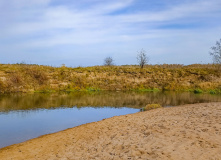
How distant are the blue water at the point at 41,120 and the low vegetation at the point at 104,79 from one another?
1590 cm

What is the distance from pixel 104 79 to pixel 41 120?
24317 mm

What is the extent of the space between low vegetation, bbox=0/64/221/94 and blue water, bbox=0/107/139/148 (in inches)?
626

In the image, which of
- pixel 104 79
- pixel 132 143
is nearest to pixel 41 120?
pixel 132 143

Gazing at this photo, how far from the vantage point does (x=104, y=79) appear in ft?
135

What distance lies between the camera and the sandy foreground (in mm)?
8297

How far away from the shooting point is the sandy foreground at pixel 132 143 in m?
8.30

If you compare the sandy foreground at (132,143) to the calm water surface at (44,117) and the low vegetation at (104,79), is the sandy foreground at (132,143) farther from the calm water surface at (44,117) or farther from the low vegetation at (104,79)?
the low vegetation at (104,79)

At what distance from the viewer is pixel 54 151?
1013cm

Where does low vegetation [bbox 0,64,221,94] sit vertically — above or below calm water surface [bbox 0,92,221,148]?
above

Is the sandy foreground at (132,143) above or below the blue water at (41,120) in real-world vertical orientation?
above

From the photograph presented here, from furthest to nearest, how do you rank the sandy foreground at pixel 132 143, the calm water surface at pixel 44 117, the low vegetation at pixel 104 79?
the low vegetation at pixel 104 79 → the calm water surface at pixel 44 117 → the sandy foreground at pixel 132 143

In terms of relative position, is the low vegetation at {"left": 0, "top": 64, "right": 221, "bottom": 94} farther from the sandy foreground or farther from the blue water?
the sandy foreground

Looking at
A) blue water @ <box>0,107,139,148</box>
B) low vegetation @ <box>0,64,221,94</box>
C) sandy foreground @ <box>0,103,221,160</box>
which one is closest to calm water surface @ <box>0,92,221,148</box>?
blue water @ <box>0,107,139,148</box>

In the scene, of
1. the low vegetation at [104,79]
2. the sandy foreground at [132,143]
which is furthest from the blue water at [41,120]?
the low vegetation at [104,79]
